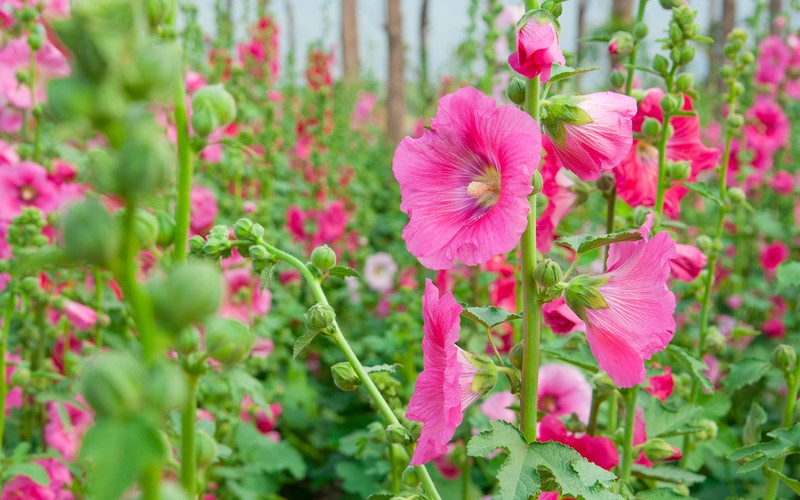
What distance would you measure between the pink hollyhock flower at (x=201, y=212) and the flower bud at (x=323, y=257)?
4.74 feet

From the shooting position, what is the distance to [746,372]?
1464 mm

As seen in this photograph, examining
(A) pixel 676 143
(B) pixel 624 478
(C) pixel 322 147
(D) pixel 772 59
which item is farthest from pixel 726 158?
(D) pixel 772 59

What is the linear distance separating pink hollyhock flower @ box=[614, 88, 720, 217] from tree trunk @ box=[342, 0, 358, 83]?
8360mm

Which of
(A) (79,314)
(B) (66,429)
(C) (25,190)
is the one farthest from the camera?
(C) (25,190)

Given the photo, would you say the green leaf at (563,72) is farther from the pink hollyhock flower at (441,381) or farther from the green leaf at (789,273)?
the green leaf at (789,273)

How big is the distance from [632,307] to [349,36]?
9.18 metres

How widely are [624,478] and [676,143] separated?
63 cm

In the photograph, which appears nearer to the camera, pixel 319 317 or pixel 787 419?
pixel 319 317

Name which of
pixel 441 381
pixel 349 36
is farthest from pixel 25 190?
pixel 349 36

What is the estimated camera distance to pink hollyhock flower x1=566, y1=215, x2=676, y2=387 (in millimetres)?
895

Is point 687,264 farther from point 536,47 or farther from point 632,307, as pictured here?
point 536,47

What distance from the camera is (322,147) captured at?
Result: 387 cm

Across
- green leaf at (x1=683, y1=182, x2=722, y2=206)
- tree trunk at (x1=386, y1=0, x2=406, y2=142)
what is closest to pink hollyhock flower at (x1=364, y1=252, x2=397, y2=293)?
green leaf at (x1=683, y1=182, x2=722, y2=206)

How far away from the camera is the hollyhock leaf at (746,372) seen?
1437mm
